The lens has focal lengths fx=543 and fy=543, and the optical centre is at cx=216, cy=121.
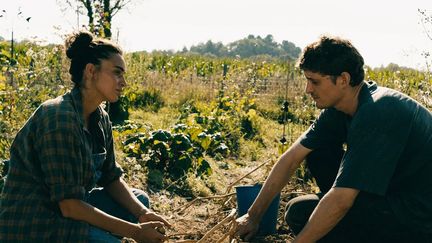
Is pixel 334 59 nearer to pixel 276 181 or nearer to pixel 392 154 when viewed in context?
pixel 392 154

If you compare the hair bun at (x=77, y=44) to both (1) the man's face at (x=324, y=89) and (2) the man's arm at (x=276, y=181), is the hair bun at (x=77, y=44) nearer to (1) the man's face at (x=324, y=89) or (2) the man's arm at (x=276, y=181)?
(1) the man's face at (x=324, y=89)

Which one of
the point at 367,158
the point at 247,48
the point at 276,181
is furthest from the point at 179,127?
the point at 247,48

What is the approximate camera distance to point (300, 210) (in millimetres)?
2965

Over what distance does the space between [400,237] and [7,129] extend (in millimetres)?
2912

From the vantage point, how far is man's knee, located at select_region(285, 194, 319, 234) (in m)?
2.93

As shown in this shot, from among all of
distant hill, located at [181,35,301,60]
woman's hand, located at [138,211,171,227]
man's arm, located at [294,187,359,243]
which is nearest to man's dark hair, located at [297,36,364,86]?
man's arm, located at [294,187,359,243]

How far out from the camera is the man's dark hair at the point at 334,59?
2.54 m

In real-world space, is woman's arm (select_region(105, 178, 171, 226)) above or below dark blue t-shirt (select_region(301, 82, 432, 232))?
below

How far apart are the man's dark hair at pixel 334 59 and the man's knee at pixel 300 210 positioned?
723mm

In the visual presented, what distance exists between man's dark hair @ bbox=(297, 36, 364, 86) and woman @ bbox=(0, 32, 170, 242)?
0.96 meters

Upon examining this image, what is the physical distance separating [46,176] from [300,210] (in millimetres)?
1376

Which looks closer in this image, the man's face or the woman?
the woman

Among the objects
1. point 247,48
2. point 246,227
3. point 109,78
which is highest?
point 109,78

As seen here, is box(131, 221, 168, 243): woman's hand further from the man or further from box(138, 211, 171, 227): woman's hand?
the man
